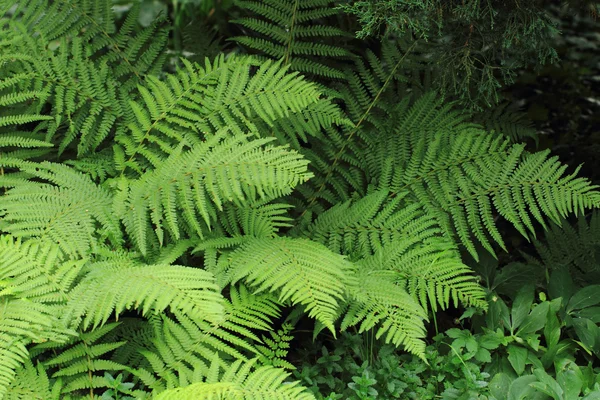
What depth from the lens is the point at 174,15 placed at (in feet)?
13.9

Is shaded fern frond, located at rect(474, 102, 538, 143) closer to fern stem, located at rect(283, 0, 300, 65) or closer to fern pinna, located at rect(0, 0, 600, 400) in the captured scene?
fern pinna, located at rect(0, 0, 600, 400)

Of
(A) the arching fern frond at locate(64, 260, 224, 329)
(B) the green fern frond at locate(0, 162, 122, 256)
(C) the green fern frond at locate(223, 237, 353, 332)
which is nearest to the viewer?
(A) the arching fern frond at locate(64, 260, 224, 329)

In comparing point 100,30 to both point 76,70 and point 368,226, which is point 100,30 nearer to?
point 76,70

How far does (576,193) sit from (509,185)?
239mm

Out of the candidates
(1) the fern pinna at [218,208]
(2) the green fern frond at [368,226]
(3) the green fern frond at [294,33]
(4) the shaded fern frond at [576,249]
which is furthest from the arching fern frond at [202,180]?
(4) the shaded fern frond at [576,249]

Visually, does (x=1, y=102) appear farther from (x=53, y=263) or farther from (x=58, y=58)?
(x=53, y=263)

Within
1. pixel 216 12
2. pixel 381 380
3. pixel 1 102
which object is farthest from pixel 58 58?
pixel 381 380

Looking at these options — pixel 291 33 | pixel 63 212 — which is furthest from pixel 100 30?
pixel 63 212

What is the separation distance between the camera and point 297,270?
1.89 m

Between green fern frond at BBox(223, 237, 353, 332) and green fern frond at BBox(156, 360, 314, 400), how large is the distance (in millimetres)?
223

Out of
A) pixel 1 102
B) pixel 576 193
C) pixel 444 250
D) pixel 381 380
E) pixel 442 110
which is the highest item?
pixel 1 102

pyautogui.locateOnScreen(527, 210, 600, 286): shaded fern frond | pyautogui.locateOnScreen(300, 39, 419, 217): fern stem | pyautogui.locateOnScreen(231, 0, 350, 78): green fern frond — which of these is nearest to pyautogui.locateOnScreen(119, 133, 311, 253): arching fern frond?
pyautogui.locateOnScreen(300, 39, 419, 217): fern stem

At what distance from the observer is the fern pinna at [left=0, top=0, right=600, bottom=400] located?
1.84 meters

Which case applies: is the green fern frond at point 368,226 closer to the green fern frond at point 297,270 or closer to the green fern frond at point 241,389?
the green fern frond at point 297,270
